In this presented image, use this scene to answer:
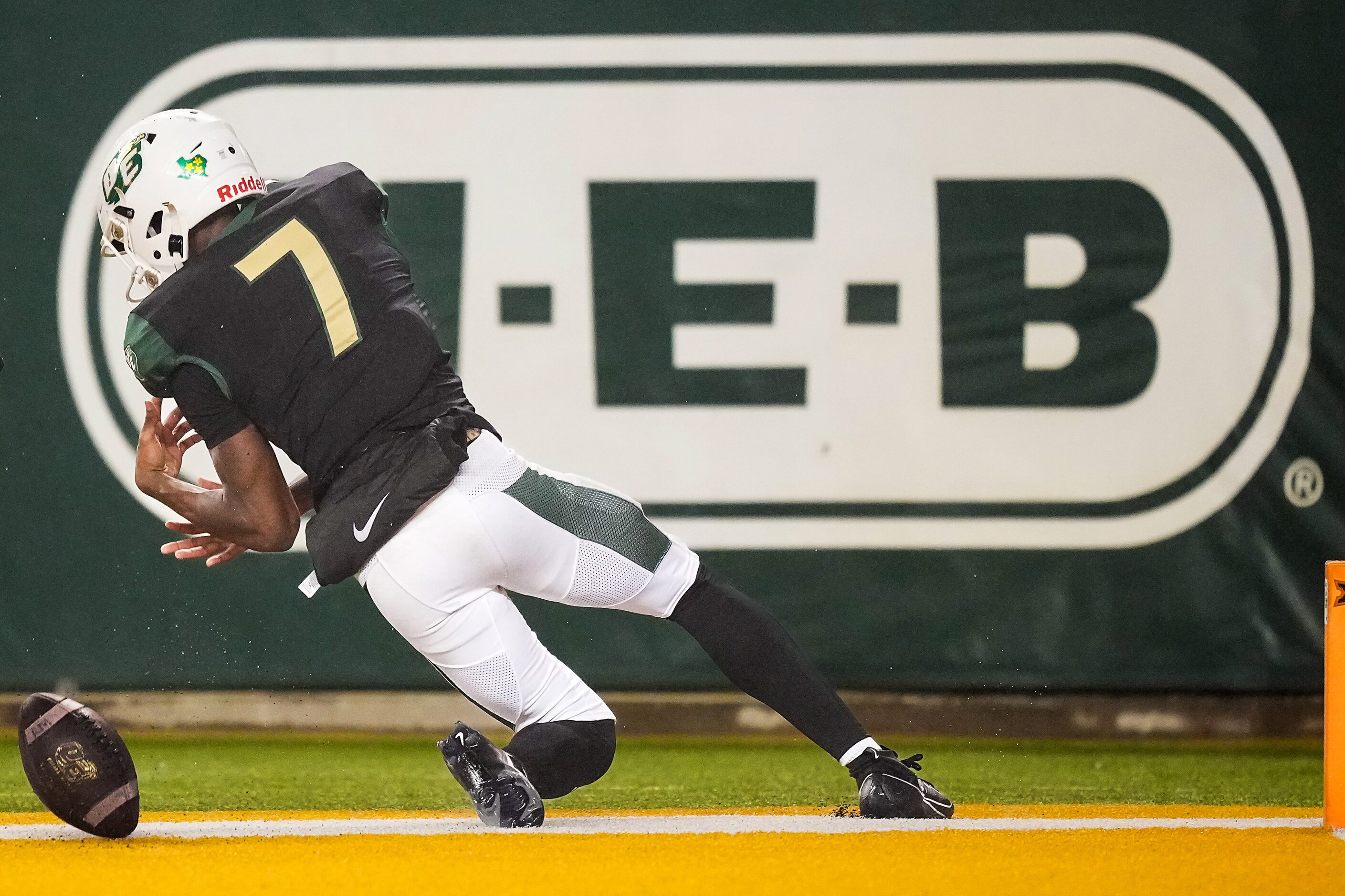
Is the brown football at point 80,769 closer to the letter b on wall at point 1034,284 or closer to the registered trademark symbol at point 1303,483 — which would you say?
the letter b on wall at point 1034,284

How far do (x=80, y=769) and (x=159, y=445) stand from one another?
24.6 inches

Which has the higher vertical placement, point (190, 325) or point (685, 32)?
point (685, 32)

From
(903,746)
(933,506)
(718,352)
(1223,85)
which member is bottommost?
Answer: (903,746)

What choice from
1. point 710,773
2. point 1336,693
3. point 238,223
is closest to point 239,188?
point 238,223

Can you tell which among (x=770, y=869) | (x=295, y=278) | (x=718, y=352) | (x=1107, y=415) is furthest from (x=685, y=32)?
(x=770, y=869)

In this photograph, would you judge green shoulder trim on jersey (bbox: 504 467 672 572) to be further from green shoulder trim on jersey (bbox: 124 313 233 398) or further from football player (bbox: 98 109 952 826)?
green shoulder trim on jersey (bbox: 124 313 233 398)

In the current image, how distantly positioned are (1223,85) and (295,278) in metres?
3.13

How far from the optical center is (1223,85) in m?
4.46

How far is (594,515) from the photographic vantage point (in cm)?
272

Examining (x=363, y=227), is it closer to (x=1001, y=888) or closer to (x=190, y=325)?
(x=190, y=325)

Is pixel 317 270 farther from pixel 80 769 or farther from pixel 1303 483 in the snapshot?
pixel 1303 483

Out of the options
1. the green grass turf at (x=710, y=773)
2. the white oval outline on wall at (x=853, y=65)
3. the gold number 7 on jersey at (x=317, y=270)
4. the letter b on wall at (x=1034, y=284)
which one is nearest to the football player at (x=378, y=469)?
the gold number 7 on jersey at (x=317, y=270)

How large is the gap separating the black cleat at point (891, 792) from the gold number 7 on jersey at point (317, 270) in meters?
1.24

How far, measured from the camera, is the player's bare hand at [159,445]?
2736 millimetres
